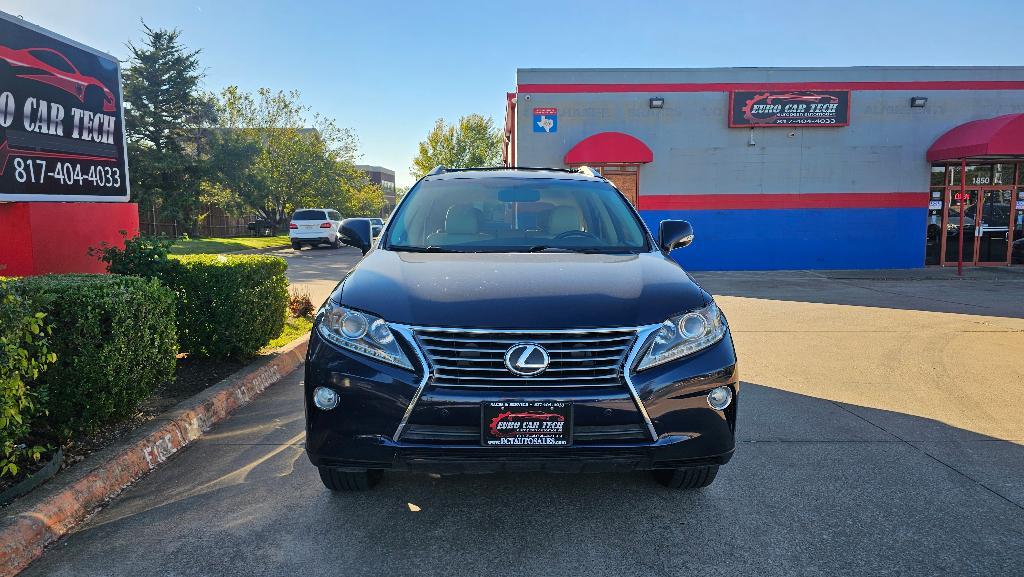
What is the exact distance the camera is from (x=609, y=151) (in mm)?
17016

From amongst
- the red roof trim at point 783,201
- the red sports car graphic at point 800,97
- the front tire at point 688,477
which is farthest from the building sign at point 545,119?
the front tire at point 688,477

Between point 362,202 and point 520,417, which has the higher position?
point 362,202

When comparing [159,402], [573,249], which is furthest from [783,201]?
[159,402]

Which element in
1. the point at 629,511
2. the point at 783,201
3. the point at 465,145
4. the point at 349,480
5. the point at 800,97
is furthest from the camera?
the point at 465,145

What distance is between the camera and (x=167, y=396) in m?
4.97

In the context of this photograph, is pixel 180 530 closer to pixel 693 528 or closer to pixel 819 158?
pixel 693 528

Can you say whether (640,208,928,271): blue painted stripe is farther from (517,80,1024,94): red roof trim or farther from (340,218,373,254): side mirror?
(340,218,373,254): side mirror

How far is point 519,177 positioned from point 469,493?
226 cm

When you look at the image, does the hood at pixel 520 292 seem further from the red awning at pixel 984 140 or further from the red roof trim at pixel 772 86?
the red awning at pixel 984 140

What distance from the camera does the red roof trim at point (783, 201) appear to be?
18.0m

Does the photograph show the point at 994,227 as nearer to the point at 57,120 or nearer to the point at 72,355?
the point at 57,120

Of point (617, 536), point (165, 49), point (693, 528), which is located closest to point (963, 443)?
point (693, 528)

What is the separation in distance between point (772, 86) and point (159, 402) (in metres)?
17.2

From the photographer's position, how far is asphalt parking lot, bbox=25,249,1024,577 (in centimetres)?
283
